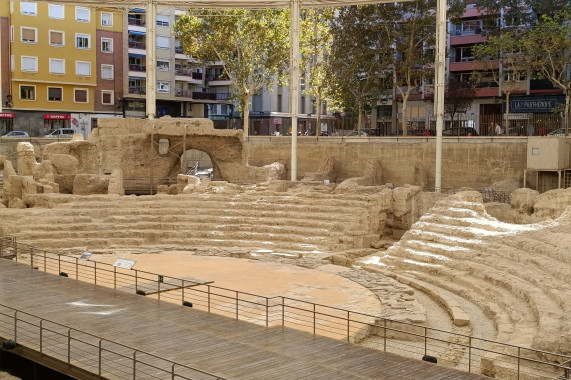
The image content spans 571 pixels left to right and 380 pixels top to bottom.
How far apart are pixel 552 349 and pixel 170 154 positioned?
92.9 feet

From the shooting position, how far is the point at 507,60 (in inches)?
1724

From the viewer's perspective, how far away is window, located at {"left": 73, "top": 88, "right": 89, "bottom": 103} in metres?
53.5

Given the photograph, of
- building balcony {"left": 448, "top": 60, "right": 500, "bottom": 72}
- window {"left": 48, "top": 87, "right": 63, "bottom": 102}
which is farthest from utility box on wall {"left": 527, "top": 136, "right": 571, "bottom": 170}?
window {"left": 48, "top": 87, "right": 63, "bottom": 102}

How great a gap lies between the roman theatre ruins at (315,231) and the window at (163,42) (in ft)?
67.3

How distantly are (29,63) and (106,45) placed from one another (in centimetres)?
604

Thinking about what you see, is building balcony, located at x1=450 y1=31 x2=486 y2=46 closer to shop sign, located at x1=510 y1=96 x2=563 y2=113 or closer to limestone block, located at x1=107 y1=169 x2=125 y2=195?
shop sign, located at x1=510 y1=96 x2=563 y2=113

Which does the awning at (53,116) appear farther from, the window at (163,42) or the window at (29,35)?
the window at (163,42)

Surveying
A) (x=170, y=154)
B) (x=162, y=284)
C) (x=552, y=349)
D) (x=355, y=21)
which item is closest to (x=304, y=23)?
(x=355, y=21)

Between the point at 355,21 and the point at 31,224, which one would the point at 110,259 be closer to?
the point at 31,224

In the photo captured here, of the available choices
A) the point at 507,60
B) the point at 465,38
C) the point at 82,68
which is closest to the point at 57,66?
the point at 82,68

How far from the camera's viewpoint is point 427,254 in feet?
78.9

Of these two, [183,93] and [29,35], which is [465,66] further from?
[29,35]

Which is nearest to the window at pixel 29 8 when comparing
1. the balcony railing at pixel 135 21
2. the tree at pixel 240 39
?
the balcony railing at pixel 135 21

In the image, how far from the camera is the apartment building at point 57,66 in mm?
50656
